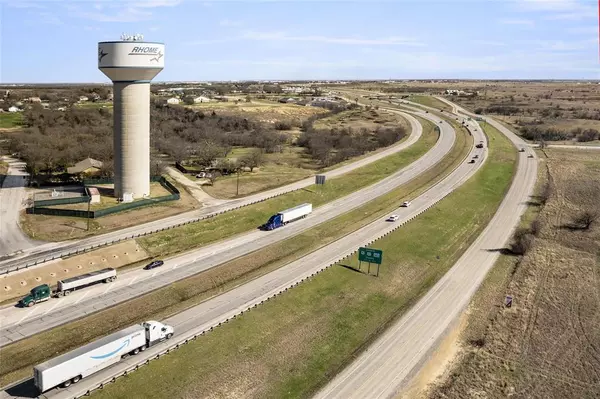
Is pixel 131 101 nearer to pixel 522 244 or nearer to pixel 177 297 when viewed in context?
pixel 177 297

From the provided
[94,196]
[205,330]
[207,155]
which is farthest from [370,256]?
[207,155]

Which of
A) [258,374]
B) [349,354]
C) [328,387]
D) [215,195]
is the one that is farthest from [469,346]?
[215,195]

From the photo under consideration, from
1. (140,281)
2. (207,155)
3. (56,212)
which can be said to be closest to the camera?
(140,281)

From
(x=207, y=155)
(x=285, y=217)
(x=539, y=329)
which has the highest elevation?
(x=207, y=155)

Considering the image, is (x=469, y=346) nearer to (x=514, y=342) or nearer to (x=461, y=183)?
(x=514, y=342)

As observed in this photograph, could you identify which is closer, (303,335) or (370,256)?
(303,335)

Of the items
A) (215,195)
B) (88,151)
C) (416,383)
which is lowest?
(416,383)

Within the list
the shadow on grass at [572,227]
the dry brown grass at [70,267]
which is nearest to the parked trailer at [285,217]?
the dry brown grass at [70,267]
